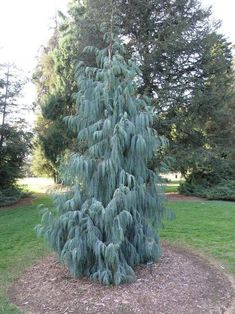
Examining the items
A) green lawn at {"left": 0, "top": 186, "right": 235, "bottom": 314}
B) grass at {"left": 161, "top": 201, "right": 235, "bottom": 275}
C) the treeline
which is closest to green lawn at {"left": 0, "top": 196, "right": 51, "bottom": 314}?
green lawn at {"left": 0, "top": 186, "right": 235, "bottom": 314}

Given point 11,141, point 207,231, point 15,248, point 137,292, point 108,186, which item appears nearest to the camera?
point 137,292

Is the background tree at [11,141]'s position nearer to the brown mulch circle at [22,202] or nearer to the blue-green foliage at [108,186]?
the brown mulch circle at [22,202]

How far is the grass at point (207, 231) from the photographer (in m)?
5.99

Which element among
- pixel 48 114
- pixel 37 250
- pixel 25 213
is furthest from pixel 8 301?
pixel 48 114

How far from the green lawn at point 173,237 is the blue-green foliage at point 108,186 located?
1011 mm

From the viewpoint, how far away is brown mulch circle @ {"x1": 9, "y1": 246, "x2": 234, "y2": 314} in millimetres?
3850

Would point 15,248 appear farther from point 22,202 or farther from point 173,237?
point 22,202

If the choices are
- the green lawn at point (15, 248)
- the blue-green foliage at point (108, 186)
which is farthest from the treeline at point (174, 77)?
the blue-green foliage at point (108, 186)

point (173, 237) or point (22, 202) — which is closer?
point (173, 237)

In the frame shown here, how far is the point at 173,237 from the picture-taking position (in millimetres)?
7031

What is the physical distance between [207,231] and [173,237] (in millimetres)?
997

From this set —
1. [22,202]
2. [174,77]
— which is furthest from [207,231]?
[174,77]

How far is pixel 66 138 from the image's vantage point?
14.9 m

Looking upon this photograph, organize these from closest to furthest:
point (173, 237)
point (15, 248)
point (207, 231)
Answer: point (15, 248) < point (173, 237) < point (207, 231)
